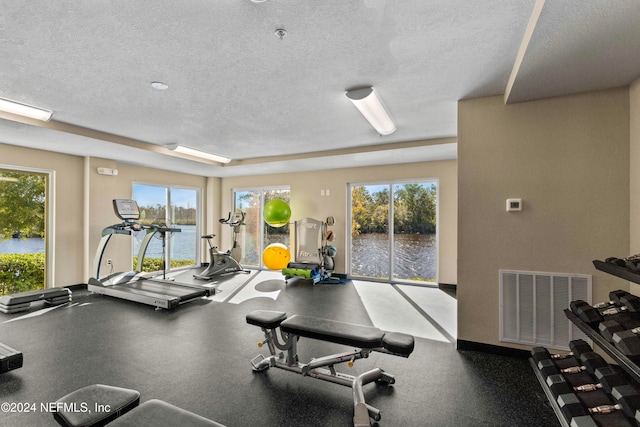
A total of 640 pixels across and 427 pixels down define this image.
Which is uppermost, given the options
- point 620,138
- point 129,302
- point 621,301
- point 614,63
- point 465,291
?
point 614,63

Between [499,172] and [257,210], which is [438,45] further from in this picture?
[257,210]

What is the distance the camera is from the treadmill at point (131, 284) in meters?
4.39

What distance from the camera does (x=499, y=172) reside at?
2.82 metres

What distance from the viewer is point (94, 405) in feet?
4.04

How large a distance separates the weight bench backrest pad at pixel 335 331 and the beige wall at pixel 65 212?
4.82 meters

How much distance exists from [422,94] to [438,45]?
0.86 meters

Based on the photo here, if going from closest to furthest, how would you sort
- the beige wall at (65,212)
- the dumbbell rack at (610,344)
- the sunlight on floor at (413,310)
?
1. the dumbbell rack at (610,344)
2. the sunlight on floor at (413,310)
3. the beige wall at (65,212)

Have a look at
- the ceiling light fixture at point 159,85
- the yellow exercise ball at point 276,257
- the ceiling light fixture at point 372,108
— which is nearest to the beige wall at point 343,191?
the yellow exercise ball at point 276,257

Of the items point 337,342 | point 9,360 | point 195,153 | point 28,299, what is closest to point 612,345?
point 337,342

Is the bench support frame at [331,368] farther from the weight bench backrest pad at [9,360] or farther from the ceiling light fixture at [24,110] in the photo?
the ceiling light fixture at [24,110]

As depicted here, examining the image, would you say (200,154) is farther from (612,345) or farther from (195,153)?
(612,345)

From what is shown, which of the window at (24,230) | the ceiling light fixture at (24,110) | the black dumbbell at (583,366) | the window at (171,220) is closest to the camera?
the black dumbbell at (583,366)

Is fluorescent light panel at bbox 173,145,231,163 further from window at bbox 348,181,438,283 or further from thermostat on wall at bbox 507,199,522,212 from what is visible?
thermostat on wall at bbox 507,199,522,212

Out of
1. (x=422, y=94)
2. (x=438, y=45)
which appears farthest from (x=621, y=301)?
(x=422, y=94)
